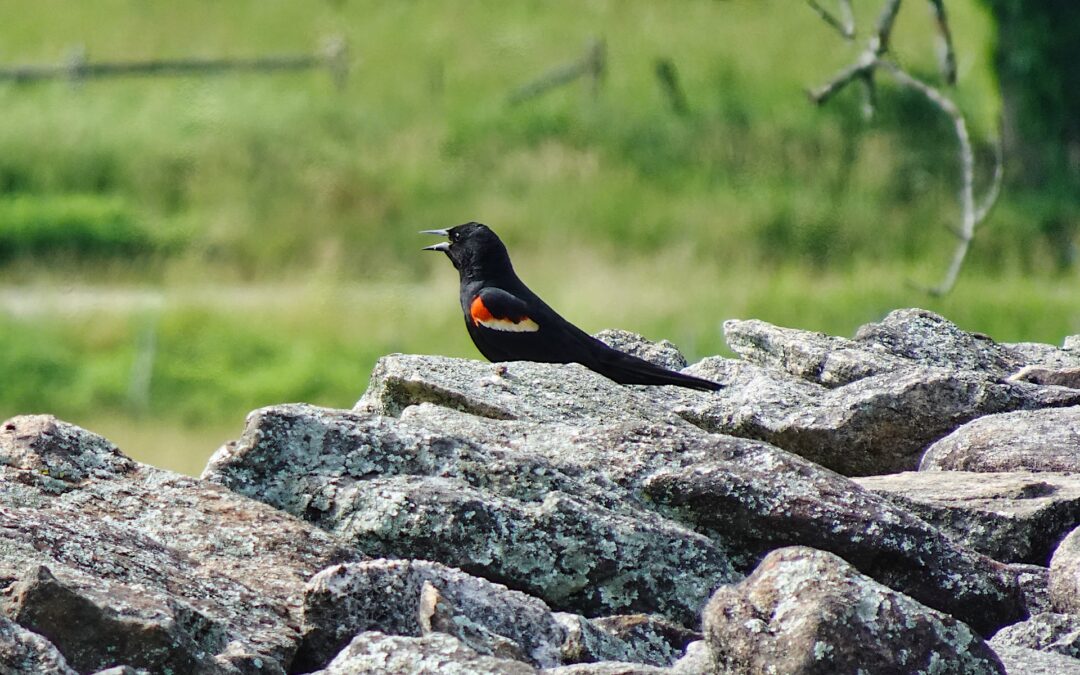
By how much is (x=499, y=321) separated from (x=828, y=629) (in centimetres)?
492

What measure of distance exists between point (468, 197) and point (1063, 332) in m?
13.7

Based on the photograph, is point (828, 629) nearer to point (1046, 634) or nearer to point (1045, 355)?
point (1046, 634)

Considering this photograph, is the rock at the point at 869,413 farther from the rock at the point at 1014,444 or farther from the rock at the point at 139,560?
the rock at the point at 139,560

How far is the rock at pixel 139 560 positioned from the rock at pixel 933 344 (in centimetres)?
352

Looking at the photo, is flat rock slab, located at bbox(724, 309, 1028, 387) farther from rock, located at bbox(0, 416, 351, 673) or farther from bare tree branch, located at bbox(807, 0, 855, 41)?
rock, located at bbox(0, 416, 351, 673)

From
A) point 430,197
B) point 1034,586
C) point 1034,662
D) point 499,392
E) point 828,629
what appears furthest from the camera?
point 430,197

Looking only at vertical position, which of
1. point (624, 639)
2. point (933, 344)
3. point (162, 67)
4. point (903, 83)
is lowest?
point (624, 639)

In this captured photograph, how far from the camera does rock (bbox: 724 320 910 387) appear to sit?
6555mm

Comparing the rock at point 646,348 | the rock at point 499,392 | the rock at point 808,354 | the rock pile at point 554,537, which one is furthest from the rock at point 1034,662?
the rock at point 646,348

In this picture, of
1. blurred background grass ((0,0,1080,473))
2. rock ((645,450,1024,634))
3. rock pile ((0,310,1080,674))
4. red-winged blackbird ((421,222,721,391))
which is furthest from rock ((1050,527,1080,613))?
blurred background grass ((0,0,1080,473))

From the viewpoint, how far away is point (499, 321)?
325 inches

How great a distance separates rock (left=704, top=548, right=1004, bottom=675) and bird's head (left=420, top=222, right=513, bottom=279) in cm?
501

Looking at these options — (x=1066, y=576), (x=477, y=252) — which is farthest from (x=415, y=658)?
(x=477, y=252)

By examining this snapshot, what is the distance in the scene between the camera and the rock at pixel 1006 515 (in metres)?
4.84
